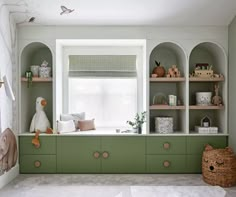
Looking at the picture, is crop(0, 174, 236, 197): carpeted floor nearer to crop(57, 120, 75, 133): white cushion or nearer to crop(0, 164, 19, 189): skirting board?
crop(0, 164, 19, 189): skirting board

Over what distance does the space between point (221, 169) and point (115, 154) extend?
141cm

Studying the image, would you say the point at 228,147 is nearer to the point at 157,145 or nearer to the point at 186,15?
the point at 157,145

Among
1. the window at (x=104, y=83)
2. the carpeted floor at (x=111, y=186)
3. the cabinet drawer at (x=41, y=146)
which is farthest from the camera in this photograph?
the window at (x=104, y=83)

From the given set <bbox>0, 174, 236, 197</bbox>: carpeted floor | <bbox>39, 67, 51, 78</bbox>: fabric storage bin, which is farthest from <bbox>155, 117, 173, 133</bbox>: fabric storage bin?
<bbox>39, 67, 51, 78</bbox>: fabric storage bin

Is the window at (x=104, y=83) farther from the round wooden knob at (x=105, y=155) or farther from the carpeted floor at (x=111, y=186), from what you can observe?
the carpeted floor at (x=111, y=186)

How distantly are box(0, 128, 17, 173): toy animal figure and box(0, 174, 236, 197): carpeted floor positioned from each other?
242mm

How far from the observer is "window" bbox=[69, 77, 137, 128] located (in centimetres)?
475

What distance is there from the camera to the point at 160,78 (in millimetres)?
4102

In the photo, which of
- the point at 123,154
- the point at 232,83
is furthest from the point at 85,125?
the point at 232,83

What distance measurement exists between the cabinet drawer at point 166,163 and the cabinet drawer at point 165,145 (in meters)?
0.07

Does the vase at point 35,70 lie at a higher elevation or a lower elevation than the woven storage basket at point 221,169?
higher

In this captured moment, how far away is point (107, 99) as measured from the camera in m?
4.76

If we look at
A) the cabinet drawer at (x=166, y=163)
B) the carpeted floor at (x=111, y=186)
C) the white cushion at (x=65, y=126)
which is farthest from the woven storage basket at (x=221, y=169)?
the white cushion at (x=65, y=126)

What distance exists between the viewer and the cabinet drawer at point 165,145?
407cm
